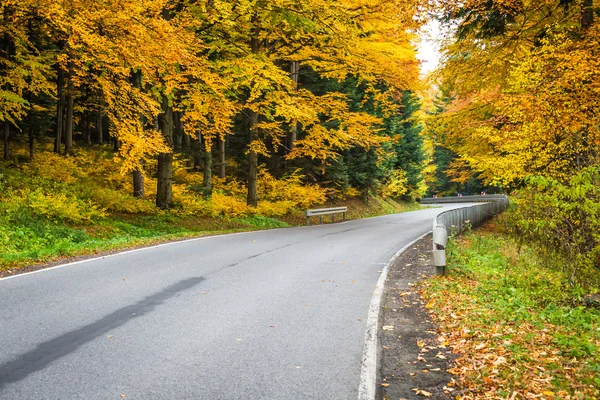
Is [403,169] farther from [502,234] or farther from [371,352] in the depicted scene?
[371,352]

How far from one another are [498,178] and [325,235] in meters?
6.25

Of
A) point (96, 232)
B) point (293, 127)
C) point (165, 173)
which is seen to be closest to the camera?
point (96, 232)

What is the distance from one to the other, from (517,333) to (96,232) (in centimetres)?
1232

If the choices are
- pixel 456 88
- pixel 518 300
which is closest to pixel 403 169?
pixel 456 88

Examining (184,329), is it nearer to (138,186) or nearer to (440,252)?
(440,252)

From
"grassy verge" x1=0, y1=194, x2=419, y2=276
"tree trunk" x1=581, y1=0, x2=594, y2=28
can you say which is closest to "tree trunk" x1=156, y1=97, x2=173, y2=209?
"grassy verge" x1=0, y1=194, x2=419, y2=276

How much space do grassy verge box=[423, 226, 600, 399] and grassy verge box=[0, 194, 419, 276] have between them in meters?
8.33

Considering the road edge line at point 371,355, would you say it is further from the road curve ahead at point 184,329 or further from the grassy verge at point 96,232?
the grassy verge at point 96,232

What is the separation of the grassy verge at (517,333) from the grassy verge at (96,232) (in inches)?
328

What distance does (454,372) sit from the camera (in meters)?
4.54

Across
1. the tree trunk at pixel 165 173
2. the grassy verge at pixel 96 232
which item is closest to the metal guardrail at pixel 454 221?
the grassy verge at pixel 96 232

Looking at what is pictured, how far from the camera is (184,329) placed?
5.52 meters

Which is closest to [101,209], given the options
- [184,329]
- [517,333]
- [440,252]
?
[184,329]

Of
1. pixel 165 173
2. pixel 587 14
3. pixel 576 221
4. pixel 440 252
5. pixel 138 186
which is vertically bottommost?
pixel 440 252
